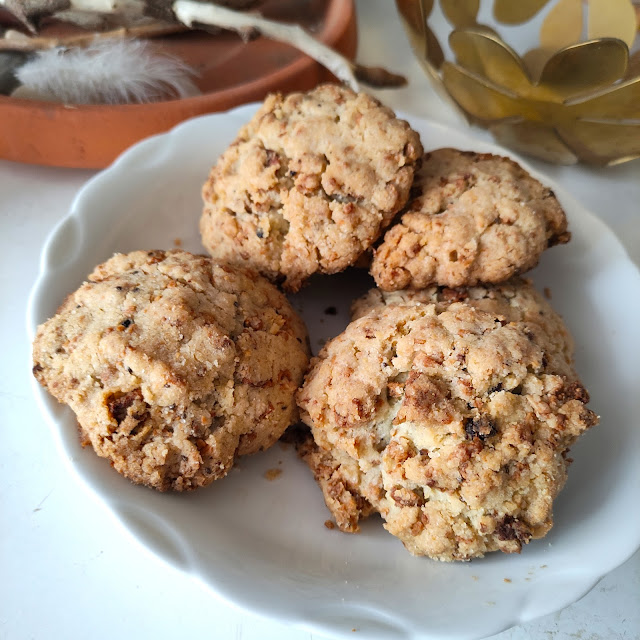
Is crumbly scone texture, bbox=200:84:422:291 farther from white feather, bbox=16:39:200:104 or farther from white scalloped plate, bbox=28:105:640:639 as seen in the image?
white feather, bbox=16:39:200:104

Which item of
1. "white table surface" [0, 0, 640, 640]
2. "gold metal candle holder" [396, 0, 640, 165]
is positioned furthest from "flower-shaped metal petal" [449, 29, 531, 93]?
"white table surface" [0, 0, 640, 640]

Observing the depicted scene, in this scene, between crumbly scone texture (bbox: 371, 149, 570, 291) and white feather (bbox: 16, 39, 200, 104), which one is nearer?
crumbly scone texture (bbox: 371, 149, 570, 291)

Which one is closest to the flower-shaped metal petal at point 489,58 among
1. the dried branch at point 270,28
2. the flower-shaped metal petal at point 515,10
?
the flower-shaped metal petal at point 515,10

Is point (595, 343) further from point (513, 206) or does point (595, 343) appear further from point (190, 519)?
point (190, 519)

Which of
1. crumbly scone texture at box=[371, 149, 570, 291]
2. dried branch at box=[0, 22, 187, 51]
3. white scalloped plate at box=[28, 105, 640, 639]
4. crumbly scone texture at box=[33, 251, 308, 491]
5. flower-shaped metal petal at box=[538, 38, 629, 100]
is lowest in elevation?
white scalloped plate at box=[28, 105, 640, 639]

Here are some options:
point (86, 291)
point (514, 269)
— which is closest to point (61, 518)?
point (86, 291)

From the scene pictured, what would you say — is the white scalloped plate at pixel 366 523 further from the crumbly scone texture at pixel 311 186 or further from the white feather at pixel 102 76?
the white feather at pixel 102 76

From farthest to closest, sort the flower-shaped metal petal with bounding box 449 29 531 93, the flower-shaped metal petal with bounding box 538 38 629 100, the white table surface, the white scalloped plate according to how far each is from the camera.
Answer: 1. the flower-shaped metal petal with bounding box 449 29 531 93
2. the flower-shaped metal petal with bounding box 538 38 629 100
3. the white table surface
4. the white scalloped plate
